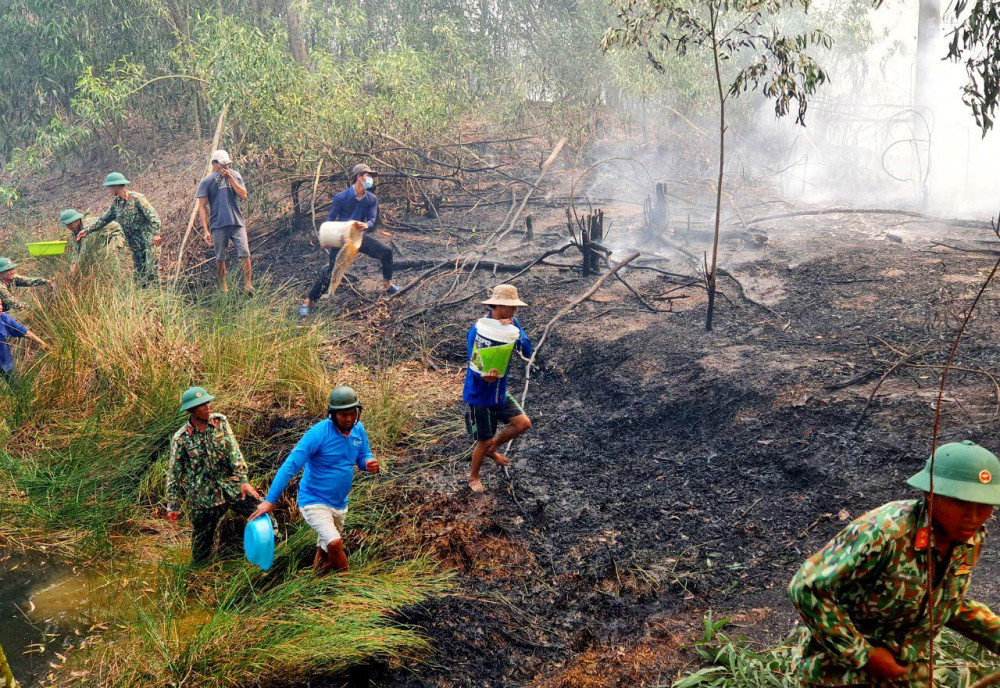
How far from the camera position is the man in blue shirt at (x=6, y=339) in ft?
24.3

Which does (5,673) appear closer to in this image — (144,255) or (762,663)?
(762,663)

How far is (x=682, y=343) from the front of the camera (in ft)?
27.7

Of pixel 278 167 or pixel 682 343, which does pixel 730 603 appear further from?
pixel 278 167

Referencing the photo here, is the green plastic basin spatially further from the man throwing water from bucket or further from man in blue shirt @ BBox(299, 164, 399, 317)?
the man throwing water from bucket

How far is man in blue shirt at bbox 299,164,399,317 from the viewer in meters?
10.2

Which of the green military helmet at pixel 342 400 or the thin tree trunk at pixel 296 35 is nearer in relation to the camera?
the green military helmet at pixel 342 400

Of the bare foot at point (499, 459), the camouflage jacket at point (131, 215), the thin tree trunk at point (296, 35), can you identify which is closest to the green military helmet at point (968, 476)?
the bare foot at point (499, 459)

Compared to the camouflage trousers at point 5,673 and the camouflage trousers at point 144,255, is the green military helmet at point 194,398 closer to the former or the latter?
the camouflage trousers at point 5,673

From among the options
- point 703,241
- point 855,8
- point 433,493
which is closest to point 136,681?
point 433,493

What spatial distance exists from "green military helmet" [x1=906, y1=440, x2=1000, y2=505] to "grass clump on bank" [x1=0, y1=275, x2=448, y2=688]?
2.99 metres

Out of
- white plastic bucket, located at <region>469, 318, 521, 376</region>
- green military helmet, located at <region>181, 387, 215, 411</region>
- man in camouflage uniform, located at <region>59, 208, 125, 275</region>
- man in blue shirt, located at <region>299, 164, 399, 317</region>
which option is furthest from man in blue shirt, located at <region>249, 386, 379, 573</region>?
man in blue shirt, located at <region>299, 164, 399, 317</region>

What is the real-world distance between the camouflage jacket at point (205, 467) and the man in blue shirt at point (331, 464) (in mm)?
397

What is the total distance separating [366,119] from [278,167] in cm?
171

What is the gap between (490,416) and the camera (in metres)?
6.04
